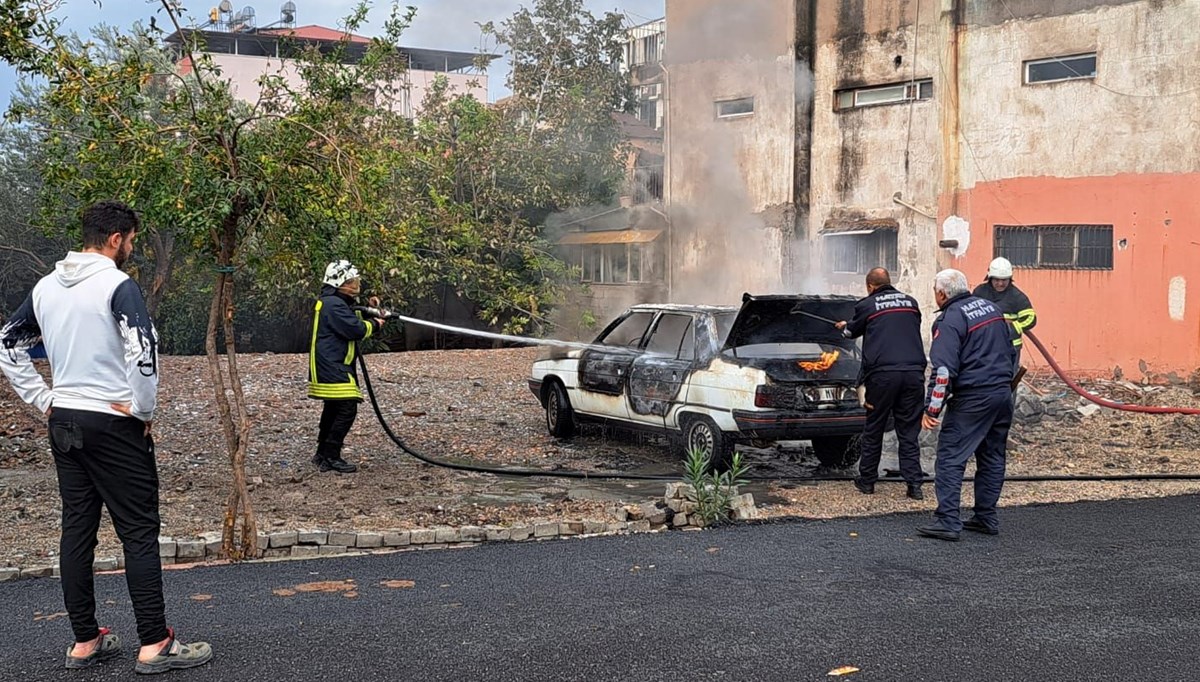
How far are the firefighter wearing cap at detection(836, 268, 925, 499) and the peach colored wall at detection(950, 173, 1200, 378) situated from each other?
29.0 ft

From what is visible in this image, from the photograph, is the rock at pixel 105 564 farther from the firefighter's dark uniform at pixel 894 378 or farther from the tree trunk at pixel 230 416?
the firefighter's dark uniform at pixel 894 378

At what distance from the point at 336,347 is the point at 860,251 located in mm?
11999

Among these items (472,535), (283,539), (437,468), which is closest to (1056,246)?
(437,468)

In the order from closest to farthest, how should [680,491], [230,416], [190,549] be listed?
[190,549] < [230,416] < [680,491]

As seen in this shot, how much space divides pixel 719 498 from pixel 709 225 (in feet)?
46.2

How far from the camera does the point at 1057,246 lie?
1703 centimetres

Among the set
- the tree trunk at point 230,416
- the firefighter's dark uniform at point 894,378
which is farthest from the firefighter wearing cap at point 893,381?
the tree trunk at point 230,416

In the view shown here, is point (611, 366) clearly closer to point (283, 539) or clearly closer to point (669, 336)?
point (669, 336)

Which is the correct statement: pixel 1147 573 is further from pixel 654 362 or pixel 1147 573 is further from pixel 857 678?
pixel 654 362

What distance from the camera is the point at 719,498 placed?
25.4 ft

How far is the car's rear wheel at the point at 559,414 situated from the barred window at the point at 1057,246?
907 cm

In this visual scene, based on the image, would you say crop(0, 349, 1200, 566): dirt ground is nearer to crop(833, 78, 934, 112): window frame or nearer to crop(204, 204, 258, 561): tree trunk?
crop(204, 204, 258, 561): tree trunk

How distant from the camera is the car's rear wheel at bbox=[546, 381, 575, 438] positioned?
456 inches

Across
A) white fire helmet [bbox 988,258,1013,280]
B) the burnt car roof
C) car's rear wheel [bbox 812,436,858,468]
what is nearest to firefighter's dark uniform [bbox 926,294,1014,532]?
car's rear wheel [bbox 812,436,858,468]
